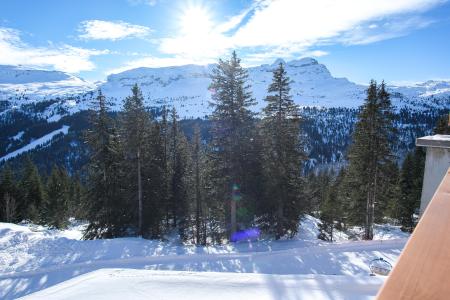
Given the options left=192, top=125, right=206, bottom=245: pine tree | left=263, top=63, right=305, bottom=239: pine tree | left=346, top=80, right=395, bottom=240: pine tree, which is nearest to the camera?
left=346, top=80, right=395, bottom=240: pine tree

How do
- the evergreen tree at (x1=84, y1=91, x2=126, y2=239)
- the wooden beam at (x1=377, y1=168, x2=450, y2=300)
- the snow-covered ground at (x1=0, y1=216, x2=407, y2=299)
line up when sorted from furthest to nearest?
1. the evergreen tree at (x1=84, y1=91, x2=126, y2=239)
2. the snow-covered ground at (x1=0, y1=216, x2=407, y2=299)
3. the wooden beam at (x1=377, y1=168, x2=450, y2=300)

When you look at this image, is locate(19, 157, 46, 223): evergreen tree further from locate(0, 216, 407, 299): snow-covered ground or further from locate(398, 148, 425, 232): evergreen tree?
locate(398, 148, 425, 232): evergreen tree

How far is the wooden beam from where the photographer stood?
947mm

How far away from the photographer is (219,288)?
4.87 metres

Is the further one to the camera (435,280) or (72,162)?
(72,162)

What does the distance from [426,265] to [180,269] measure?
565 inches

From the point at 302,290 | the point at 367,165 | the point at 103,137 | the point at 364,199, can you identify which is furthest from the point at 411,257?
the point at 103,137

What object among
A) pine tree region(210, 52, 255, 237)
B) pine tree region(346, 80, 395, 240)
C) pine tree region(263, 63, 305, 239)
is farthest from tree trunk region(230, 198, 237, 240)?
pine tree region(346, 80, 395, 240)

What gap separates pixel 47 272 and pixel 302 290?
42.2 feet

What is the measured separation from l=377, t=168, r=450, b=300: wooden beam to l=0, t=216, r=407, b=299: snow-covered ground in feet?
10.8

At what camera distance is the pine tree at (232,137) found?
901 inches

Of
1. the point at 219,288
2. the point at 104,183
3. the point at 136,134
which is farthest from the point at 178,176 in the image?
the point at 219,288

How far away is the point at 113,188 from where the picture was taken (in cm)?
2645

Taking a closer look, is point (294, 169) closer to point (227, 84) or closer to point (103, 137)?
point (227, 84)
